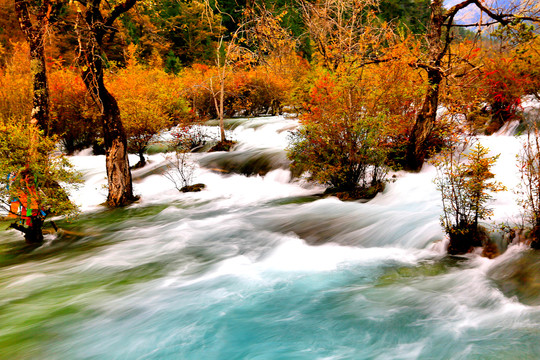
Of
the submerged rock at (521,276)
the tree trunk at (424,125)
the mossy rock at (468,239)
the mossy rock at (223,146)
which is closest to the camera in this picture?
the submerged rock at (521,276)

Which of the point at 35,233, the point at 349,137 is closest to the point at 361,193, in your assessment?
the point at 349,137

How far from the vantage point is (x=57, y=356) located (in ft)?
12.6

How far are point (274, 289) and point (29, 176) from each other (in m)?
5.25

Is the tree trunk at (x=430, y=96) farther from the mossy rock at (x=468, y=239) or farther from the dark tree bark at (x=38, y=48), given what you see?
the dark tree bark at (x=38, y=48)

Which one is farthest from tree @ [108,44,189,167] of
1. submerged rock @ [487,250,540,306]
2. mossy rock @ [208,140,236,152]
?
submerged rock @ [487,250,540,306]

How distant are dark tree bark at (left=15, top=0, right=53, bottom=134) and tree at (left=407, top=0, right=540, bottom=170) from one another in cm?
832

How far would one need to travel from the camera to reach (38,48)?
7.85m

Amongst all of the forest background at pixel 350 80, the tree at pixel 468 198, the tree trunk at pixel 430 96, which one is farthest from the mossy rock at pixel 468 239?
the tree trunk at pixel 430 96

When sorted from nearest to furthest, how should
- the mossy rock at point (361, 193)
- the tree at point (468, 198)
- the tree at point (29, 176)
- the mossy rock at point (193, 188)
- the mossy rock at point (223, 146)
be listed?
1. the tree at point (468, 198)
2. the tree at point (29, 176)
3. the mossy rock at point (361, 193)
4. the mossy rock at point (193, 188)
5. the mossy rock at point (223, 146)

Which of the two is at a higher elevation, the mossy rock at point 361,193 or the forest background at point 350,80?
the forest background at point 350,80

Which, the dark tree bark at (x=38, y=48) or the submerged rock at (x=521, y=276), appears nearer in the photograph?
the submerged rock at (x=521, y=276)

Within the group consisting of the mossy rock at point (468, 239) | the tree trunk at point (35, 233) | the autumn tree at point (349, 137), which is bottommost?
the mossy rock at point (468, 239)

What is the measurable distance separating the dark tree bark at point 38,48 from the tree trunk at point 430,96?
855 cm

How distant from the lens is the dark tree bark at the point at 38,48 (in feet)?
25.2
